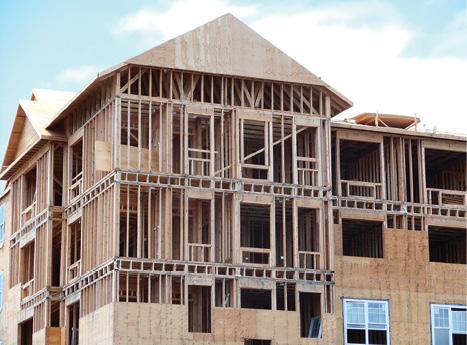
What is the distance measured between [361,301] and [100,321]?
13367 mm

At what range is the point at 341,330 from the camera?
178 ft

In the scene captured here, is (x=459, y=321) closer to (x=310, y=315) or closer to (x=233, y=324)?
(x=310, y=315)

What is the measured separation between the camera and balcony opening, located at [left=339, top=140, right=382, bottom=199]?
59.1 m

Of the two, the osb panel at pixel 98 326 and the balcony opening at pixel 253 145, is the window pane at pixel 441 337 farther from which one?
the osb panel at pixel 98 326

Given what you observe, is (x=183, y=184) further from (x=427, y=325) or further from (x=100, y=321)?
(x=427, y=325)

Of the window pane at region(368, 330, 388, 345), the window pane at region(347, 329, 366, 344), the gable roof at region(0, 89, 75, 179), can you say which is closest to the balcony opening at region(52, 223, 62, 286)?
the gable roof at region(0, 89, 75, 179)

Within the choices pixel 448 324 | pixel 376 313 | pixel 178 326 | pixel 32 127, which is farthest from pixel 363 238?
pixel 32 127

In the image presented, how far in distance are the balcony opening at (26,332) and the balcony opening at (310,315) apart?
1651 centimetres

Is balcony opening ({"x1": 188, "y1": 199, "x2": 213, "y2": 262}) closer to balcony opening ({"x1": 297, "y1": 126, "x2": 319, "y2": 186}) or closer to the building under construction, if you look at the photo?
the building under construction

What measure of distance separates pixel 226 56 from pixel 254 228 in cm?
1191

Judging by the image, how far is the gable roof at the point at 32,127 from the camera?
61.2 meters

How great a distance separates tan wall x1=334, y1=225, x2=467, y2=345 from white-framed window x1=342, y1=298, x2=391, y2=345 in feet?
0.88

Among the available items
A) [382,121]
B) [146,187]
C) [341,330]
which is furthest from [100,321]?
[382,121]

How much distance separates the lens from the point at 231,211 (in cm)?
5391
